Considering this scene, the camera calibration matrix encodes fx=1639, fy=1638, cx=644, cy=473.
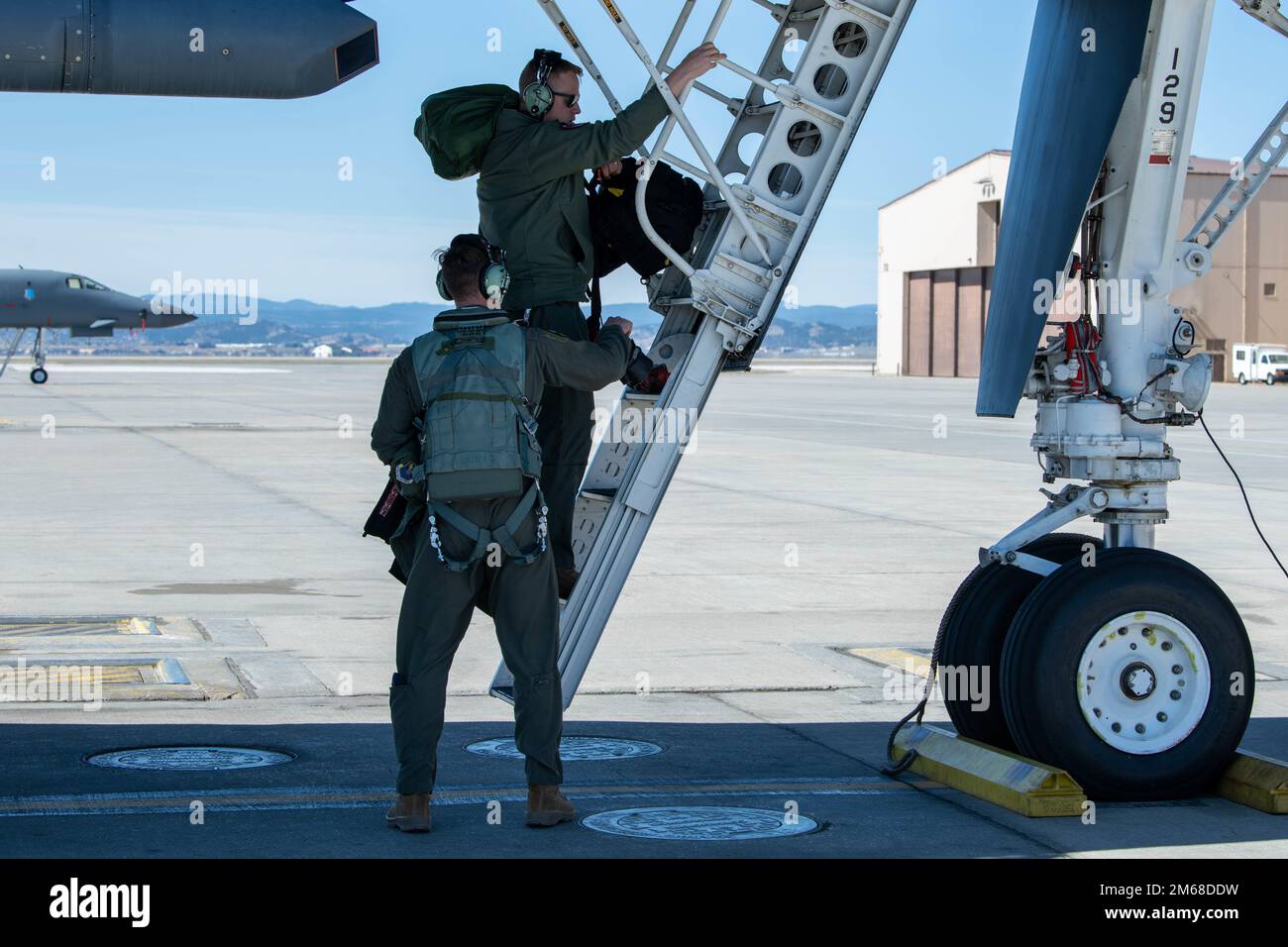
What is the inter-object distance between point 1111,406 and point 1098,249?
758 mm

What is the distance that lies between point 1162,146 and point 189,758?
5190 millimetres

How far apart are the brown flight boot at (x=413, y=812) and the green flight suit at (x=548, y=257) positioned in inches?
51.6

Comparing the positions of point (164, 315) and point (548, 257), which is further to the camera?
point (164, 315)

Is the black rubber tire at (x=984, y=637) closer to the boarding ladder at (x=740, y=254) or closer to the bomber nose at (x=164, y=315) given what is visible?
the boarding ladder at (x=740, y=254)

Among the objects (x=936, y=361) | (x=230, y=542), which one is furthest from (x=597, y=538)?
(x=936, y=361)

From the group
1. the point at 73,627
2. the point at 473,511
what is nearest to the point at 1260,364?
the point at 73,627

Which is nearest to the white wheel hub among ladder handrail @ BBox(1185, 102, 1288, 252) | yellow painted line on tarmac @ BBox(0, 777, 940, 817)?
yellow painted line on tarmac @ BBox(0, 777, 940, 817)

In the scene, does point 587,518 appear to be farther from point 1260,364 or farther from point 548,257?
point 1260,364

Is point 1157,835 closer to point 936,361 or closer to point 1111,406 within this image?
point 1111,406

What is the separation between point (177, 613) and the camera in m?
12.1

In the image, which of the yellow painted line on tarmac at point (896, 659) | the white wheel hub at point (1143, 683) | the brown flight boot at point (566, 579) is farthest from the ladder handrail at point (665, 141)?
the yellow painted line on tarmac at point (896, 659)

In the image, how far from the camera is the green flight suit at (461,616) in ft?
20.5

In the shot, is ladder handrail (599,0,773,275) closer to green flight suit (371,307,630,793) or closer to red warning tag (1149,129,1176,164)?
green flight suit (371,307,630,793)

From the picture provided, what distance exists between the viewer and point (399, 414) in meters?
6.28
